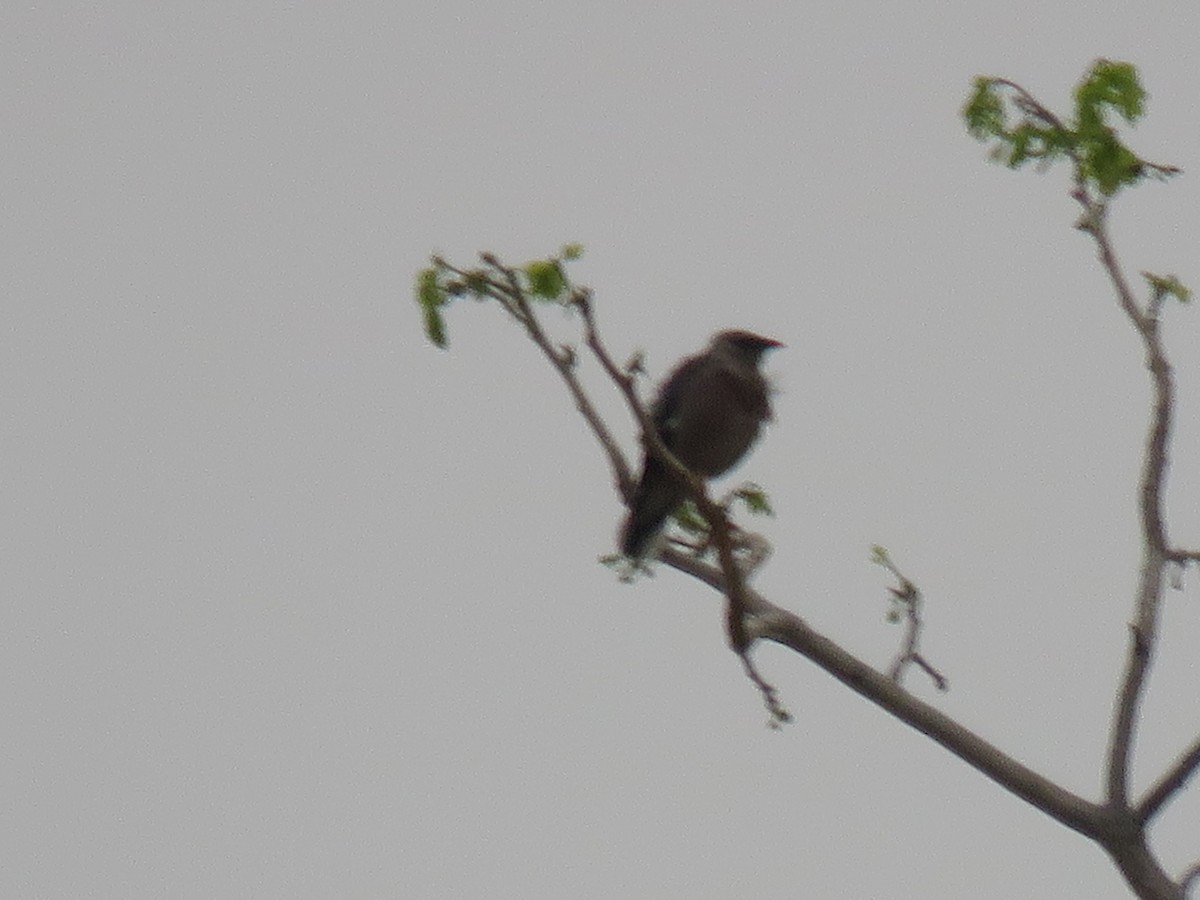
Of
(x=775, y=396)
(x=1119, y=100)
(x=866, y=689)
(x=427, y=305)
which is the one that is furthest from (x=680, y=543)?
(x=775, y=396)

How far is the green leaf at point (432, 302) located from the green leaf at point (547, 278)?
1.15ft

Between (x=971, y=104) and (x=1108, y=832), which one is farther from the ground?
(x=971, y=104)

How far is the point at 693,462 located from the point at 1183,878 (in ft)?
14.8

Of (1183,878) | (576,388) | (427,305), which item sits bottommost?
(1183,878)

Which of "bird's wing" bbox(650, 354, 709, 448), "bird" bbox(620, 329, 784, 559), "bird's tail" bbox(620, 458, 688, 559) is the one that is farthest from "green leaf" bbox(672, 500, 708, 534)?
"bird's wing" bbox(650, 354, 709, 448)

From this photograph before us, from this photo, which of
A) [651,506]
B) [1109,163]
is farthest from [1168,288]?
[651,506]

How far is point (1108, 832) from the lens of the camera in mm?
4438

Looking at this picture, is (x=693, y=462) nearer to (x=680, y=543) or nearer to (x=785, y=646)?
(x=680, y=543)

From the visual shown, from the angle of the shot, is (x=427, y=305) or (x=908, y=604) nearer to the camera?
(x=427, y=305)

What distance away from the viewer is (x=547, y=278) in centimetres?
440

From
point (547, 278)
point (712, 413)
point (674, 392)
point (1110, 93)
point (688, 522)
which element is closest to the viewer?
point (547, 278)

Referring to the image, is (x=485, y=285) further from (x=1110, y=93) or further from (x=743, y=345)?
(x=743, y=345)

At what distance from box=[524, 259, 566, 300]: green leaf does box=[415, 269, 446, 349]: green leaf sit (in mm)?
351

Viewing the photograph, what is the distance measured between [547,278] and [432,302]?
1.47 feet
